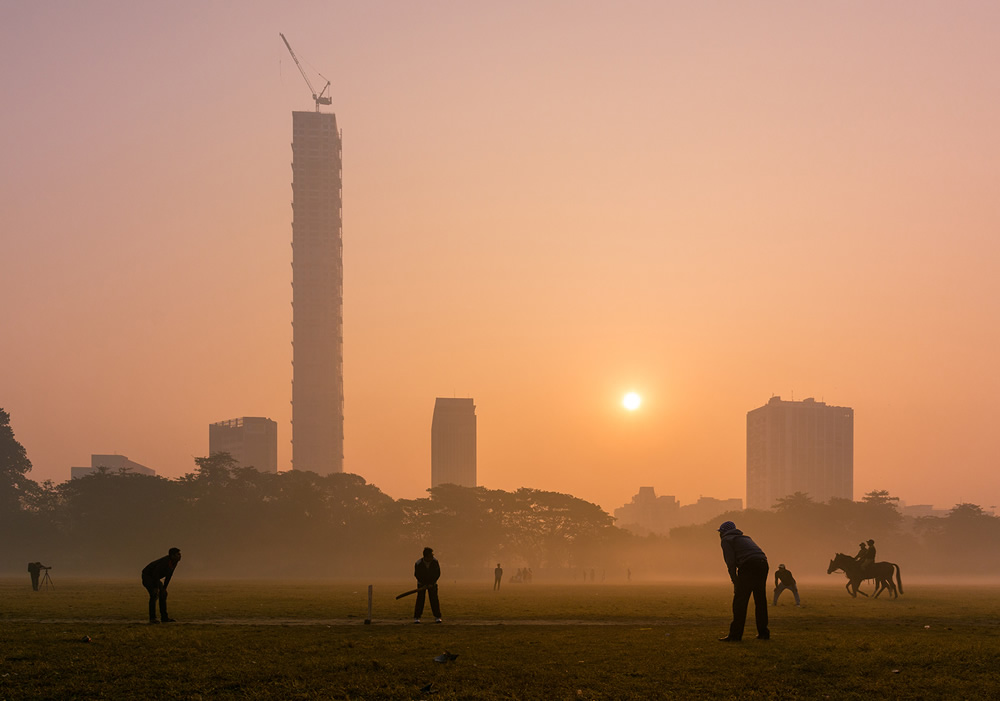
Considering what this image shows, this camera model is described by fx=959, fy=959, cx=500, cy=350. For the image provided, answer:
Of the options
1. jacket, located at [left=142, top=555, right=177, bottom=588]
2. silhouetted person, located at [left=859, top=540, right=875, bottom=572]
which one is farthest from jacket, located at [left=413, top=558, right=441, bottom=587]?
silhouetted person, located at [left=859, top=540, right=875, bottom=572]

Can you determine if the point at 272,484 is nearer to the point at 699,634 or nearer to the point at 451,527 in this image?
the point at 451,527

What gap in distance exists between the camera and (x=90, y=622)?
3006 cm

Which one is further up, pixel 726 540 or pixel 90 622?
pixel 726 540

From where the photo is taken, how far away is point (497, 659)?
20844 mm

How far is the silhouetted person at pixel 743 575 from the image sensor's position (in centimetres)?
2223

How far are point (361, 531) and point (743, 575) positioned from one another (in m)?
142

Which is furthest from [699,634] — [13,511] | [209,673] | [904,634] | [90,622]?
[13,511]

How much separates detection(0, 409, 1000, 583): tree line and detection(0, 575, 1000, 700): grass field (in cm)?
10872

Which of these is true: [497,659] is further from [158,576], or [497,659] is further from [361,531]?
[361,531]

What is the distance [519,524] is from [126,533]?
6547cm

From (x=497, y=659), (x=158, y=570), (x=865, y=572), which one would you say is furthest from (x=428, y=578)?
(x=865, y=572)

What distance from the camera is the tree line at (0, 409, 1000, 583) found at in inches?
5881

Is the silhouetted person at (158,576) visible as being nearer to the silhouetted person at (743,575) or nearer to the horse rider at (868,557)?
the silhouetted person at (743,575)

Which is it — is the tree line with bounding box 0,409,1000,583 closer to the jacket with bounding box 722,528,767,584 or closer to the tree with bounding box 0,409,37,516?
the tree with bounding box 0,409,37,516
